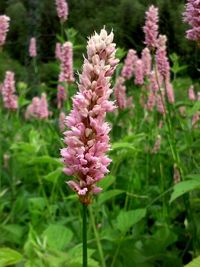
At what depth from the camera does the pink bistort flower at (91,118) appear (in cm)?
126

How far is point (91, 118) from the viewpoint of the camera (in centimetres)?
126

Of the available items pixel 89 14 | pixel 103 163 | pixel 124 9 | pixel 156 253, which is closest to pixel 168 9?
pixel 124 9

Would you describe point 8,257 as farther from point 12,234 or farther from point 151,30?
point 151,30

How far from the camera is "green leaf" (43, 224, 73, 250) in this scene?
207cm

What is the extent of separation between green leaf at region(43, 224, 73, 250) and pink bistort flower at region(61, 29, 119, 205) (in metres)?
0.80

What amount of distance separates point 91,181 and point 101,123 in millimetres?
123

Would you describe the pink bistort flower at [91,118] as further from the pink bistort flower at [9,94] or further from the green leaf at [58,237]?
the pink bistort flower at [9,94]

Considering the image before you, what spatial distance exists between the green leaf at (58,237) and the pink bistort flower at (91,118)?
795mm

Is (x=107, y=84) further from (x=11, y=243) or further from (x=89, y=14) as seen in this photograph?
(x=89, y=14)

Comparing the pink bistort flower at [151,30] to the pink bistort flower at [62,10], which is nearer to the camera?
the pink bistort flower at [151,30]

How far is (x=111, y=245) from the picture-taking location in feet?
8.74

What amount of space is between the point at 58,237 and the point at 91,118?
37.7 inches

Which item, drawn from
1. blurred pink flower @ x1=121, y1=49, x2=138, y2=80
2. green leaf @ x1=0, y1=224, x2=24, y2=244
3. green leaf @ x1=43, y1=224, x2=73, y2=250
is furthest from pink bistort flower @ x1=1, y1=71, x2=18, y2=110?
green leaf @ x1=43, y1=224, x2=73, y2=250

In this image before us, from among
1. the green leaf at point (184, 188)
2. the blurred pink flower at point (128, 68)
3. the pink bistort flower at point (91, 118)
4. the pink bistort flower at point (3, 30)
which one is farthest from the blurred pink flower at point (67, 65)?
the pink bistort flower at point (91, 118)
